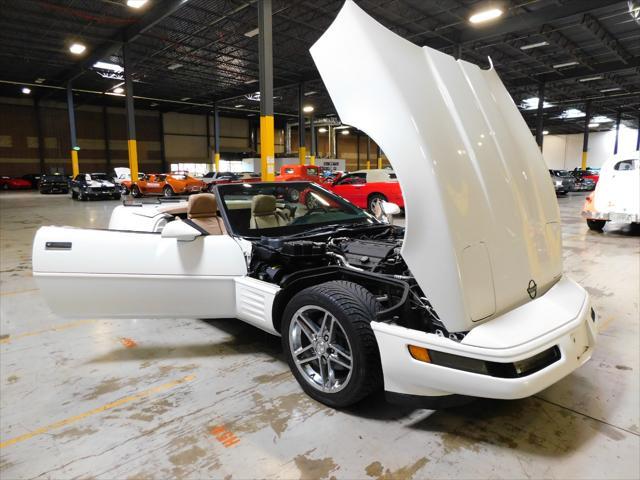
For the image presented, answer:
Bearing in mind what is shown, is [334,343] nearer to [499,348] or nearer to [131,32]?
[499,348]

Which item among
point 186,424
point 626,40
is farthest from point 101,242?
point 626,40

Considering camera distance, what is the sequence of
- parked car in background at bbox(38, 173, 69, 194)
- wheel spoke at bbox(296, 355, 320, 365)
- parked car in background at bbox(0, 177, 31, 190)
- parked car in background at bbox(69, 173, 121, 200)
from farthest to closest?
parked car in background at bbox(0, 177, 31, 190) → parked car in background at bbox(38, 173, 69, 194) → parked car in background at bbox(69, 173, 121, 200) → wheel spoke at bbox(296, 355, 320, 365)

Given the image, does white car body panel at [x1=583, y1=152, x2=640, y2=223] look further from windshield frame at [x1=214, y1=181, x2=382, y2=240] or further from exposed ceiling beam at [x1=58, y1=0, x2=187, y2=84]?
exposed ceiling beam at [x1=58, y1=0, x2=187, y2=84]

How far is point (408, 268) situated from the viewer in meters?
2.08

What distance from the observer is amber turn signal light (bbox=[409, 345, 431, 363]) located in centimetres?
178

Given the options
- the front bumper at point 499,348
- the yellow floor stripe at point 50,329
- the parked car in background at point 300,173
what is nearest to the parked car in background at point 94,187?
the parked car in background at point 300,173

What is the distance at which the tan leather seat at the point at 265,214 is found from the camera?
3086mm

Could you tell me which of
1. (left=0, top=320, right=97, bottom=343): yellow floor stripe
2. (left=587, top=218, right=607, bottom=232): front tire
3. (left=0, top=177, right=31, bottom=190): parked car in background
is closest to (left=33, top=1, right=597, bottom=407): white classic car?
(left=0, top=320, right=97, bottom=343): yellow floor stripe

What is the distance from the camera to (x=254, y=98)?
2673 cm

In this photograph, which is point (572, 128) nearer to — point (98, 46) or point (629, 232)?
point (629, 232)

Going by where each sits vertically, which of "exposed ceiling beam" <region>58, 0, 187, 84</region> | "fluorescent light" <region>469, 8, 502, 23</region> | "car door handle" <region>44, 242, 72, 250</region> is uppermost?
"exposed ceiling beam" <region>58, 0, 187, 84</region>

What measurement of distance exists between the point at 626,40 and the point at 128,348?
2095 centimetres

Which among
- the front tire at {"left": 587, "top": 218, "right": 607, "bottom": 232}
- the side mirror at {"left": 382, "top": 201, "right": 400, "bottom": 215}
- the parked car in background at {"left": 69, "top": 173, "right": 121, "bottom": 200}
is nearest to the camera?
the side mirror at {"left": 382, "top": 201, "right": 400, "bottom": 215}

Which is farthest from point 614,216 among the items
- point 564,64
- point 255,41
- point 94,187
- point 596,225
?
point 94,187
